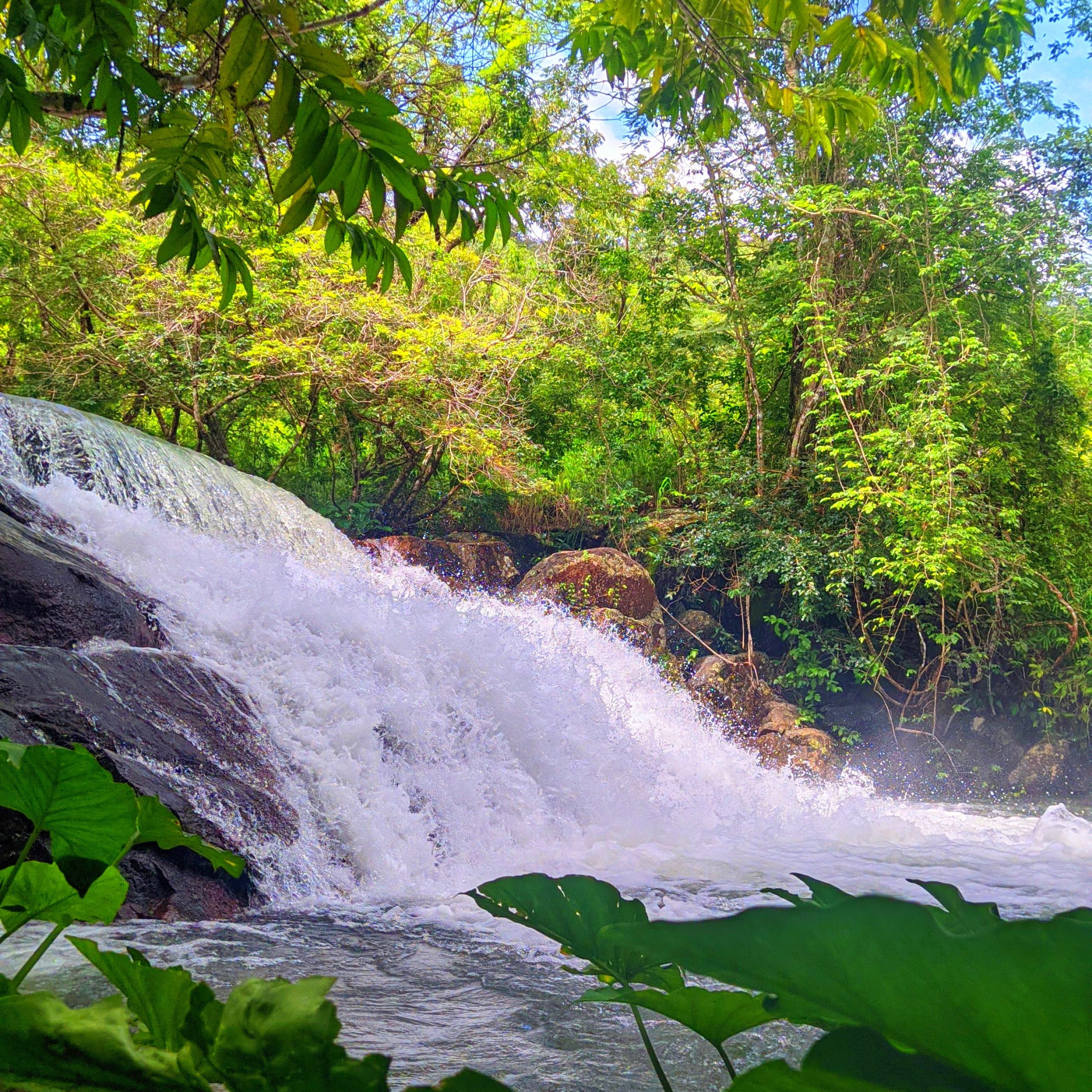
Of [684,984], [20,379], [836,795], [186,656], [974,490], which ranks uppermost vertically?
[974,490]

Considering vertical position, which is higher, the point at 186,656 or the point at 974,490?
the point at 974,490

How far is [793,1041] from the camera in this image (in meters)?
1.83

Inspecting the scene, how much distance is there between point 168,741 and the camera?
129 inches

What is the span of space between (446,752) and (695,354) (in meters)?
7.84

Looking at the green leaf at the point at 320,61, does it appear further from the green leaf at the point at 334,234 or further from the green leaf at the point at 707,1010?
the green leaf at the point at 707,1010

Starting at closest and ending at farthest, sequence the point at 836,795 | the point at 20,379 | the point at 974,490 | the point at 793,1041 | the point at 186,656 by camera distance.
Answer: the point at 793,1041, the point at 186,656, the point at 836,795, the point at 974,490, the point at 20,379

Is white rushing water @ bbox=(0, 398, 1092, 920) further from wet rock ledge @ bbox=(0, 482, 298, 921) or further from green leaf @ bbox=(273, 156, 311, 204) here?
green leaf @ bbox=(273, 156, 311, 204)

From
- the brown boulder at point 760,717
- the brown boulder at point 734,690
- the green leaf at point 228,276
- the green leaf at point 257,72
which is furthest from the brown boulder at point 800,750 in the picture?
the green leaf at point 257,72

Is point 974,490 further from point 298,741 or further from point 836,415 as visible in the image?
point 298,741

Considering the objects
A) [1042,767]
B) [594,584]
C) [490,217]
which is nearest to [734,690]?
[594,584]

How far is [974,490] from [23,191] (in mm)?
10624

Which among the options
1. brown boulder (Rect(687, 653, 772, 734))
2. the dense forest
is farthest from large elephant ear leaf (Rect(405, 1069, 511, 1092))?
brown boulder (Rect(687, 653, 772, 734))

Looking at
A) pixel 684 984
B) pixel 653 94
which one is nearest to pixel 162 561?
pixel 653 94

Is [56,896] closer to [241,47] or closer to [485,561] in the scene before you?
[241,47]
